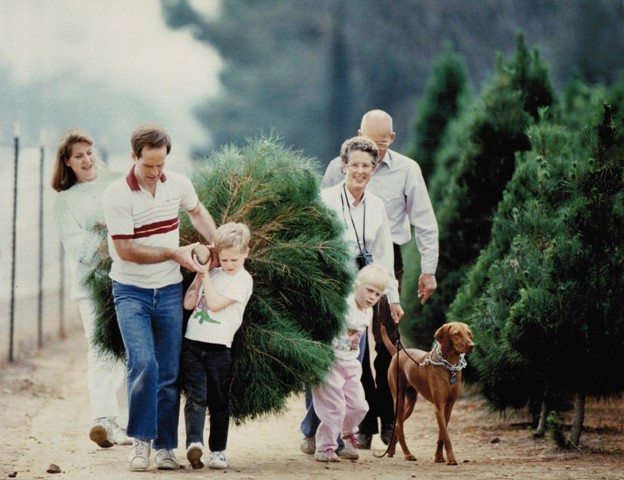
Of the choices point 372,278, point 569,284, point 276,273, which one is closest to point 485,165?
point 569,284

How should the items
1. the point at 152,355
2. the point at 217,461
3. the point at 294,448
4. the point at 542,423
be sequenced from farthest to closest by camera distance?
the point at 542,423
the point at 294,448
the point at 217,461
the point at 152,355

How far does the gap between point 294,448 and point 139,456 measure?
6.84 ft

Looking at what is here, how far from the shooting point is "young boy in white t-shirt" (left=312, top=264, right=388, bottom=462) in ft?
25.7

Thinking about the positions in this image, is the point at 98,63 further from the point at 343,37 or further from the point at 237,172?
the point at 237,172

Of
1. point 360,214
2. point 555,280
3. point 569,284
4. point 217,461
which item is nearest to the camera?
point 217,461

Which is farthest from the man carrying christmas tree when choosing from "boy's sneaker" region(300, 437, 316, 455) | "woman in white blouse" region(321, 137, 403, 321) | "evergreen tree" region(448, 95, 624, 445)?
"evergreen tree" region(448, 95, 624, 445)

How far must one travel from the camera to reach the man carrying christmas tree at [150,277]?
280 inches

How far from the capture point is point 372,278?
26.1ft

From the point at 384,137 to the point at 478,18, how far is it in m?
42.4

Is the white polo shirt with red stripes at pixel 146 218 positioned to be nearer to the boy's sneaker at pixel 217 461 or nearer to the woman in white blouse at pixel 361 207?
the boy's sneaker at pixel 217 461

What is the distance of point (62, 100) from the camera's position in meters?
46.0

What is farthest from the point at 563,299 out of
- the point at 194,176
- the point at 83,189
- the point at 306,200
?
the point at 83,189

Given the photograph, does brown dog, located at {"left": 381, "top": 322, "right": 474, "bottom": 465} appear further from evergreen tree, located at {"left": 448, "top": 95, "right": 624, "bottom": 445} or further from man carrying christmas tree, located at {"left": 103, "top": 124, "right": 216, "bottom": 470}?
man carrying christmas tree, located at {"left": 103, "top": 124, "right": 216, "bottom": 470}

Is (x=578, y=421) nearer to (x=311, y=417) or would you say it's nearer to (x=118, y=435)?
(x=311, y=417)
